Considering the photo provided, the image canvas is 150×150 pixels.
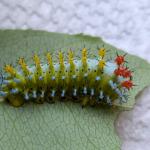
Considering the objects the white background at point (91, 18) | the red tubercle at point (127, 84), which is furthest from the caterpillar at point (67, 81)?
the white background at point (91, 18)

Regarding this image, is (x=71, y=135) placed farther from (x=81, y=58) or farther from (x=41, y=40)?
(x=41, y=40)

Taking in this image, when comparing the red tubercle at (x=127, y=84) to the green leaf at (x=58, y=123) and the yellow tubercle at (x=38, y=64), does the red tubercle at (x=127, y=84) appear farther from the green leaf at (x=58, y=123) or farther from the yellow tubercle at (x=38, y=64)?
the yellow tubercle at (x=38, y=64)

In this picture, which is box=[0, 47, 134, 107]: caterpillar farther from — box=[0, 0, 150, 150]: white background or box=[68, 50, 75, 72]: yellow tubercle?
box=[0, 0, 150, 150]: white background

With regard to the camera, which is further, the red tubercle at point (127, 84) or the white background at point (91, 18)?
the white background at point (91, 18)

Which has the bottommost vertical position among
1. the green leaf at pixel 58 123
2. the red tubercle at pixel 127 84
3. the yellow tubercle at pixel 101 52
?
the green leaf at pixel 58 123

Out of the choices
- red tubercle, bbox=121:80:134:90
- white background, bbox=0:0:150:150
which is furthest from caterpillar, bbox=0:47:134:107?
white background, bbox=0:0:150:150

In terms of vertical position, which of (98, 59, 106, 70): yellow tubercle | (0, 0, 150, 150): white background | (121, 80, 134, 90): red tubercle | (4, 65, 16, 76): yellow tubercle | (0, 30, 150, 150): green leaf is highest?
(0, 0, 150, 150): white background
